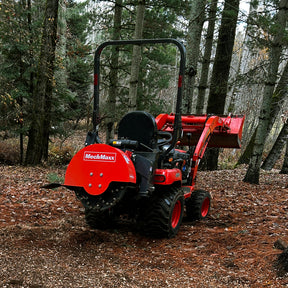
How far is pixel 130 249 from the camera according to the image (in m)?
A: 4.60

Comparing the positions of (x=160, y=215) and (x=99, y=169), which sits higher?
(x=99, y=169)

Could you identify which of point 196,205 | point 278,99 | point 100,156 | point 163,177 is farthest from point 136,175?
point 278,99

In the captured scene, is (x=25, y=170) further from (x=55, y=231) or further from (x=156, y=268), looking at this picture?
(x=156, y=268)

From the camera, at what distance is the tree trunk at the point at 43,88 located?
1073 cm

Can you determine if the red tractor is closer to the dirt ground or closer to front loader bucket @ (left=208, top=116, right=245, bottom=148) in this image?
the dirt ground

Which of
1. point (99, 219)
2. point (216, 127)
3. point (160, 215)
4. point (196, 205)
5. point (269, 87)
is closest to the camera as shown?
point (160, 215)

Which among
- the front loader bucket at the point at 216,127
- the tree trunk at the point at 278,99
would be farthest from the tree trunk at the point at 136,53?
the tree trunk at the point at 278,99

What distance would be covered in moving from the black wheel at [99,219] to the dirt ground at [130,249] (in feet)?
0.44

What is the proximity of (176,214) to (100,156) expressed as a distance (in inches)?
67.6

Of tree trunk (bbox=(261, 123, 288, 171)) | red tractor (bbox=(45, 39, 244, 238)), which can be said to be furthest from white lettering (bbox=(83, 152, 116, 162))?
tree trunk (bbox=(261, 123, 288, 171))

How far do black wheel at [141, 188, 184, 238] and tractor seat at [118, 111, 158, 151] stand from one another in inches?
30.1

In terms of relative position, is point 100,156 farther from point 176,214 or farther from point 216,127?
point 216,127

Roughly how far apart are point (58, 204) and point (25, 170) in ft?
14.0

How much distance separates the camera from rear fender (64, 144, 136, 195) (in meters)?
4.33
